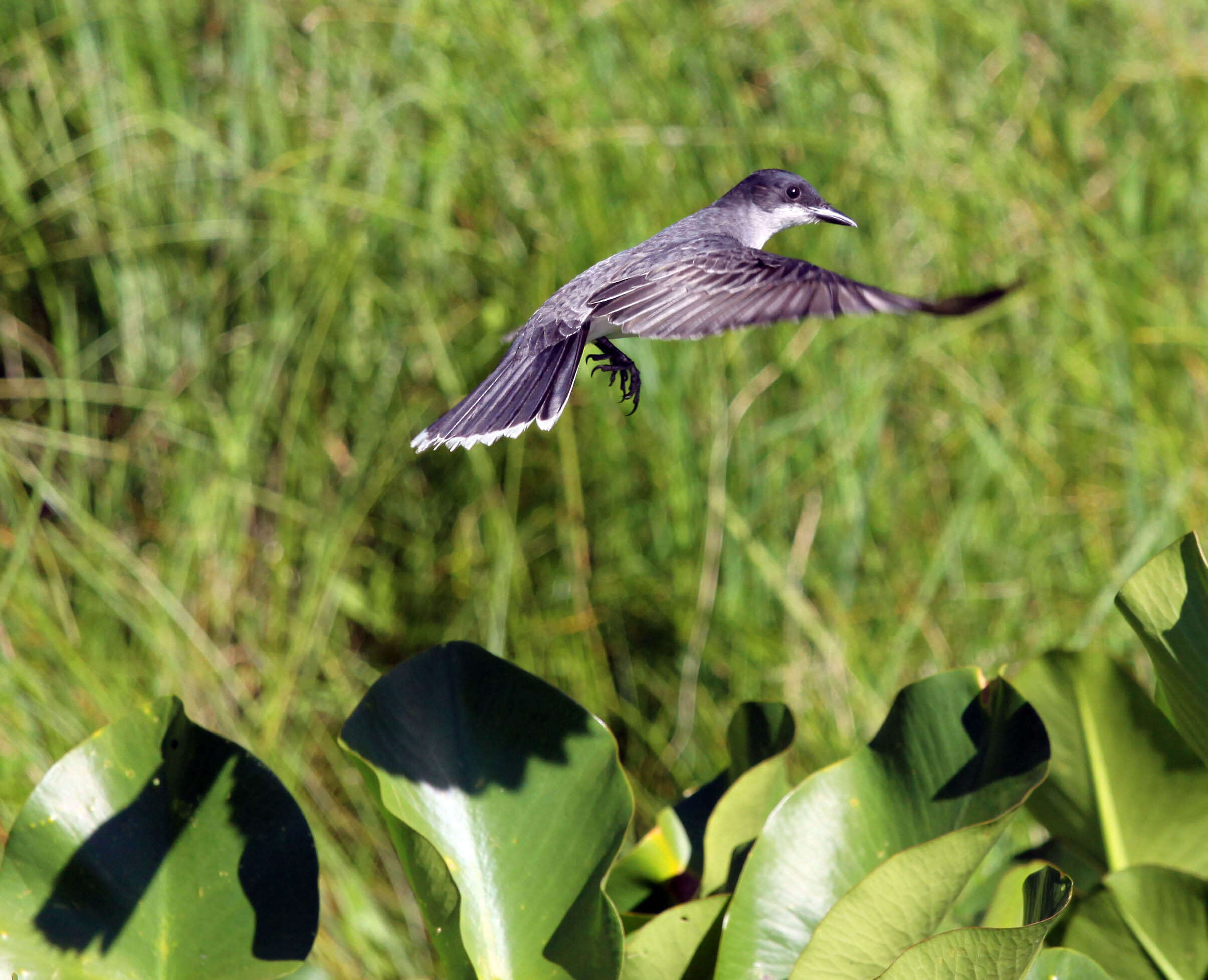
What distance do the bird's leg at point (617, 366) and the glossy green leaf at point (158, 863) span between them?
59 centimetres

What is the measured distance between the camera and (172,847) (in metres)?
1.27

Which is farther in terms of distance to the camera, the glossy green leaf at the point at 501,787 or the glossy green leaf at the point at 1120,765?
the glossy green leaf at the point at 1120,765

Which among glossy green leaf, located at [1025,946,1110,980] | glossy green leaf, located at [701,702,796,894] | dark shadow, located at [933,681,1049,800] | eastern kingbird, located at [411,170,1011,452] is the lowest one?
glossy green leaf, located at [1025,946,1110,980]

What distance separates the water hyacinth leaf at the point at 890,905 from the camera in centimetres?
107

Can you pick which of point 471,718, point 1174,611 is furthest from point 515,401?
point 1174,611

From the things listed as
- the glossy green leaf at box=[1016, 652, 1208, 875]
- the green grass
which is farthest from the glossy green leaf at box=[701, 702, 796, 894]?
the green grass

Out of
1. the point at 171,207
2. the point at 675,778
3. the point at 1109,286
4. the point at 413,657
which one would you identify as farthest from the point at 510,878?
the point at 171,207

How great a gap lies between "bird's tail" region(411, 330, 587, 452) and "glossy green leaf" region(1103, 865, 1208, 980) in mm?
754

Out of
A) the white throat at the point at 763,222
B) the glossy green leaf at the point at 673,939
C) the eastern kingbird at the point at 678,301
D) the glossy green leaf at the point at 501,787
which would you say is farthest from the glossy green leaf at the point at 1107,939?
the white throat at the point at 763,222

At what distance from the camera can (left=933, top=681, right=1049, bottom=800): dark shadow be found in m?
1.19

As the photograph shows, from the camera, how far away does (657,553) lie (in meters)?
3.05

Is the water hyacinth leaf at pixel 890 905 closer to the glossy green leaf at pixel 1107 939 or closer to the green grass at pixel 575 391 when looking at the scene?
the glossy green leaf at pixel 1107 939

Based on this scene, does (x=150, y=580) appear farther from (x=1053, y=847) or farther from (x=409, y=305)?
(x=1053, y=847)

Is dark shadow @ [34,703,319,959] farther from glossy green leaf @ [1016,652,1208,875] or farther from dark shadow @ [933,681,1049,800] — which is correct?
glossy green leaf @ [1016,652,1208,875]
